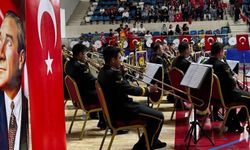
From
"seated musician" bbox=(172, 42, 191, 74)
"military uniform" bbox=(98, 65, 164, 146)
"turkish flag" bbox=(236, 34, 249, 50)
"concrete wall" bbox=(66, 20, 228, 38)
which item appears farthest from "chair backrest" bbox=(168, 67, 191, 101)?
"concrete wall" bbox=(66, 20, 228, 38)

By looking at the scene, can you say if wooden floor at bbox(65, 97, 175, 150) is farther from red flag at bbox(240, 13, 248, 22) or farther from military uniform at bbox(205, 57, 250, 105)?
red flag at bbox(240, 13, 248, 22)

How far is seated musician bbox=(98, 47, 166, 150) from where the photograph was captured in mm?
4836

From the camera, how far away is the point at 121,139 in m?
6.23

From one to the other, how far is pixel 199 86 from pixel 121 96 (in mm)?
962

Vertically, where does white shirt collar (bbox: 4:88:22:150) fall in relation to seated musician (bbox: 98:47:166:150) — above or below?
above

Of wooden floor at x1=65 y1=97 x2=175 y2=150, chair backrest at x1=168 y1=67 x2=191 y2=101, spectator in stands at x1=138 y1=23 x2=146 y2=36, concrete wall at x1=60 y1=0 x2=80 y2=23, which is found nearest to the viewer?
wooden floor at x1=65 y1=97 x2=175 y2=150

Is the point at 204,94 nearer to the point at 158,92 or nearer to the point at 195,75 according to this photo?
the point at 195,75

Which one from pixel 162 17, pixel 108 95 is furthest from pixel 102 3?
pixel 108 95

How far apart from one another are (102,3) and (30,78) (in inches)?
1032

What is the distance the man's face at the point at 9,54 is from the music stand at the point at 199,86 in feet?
12.4

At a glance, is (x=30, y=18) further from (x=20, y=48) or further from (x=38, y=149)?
(x=38, y=149)

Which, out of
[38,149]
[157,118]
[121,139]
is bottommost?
[121,139]

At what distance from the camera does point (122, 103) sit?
4941 mm

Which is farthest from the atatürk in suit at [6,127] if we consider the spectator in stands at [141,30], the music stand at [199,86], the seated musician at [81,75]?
the spectator in stands at [141,30]
